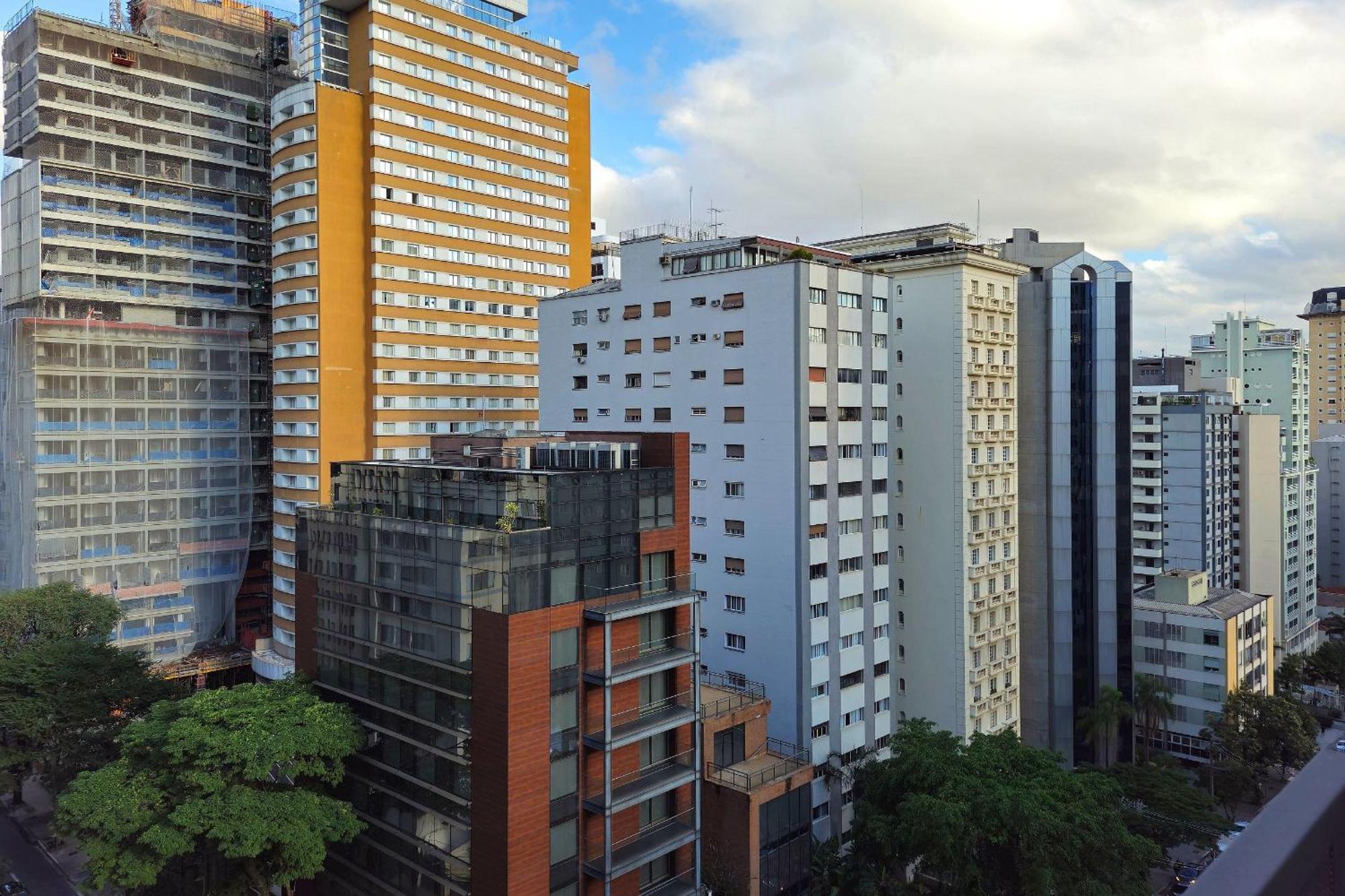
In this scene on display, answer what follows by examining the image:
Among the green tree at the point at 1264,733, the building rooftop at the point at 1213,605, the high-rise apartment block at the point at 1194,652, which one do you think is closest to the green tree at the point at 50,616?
the high-rise apartment block at the point at 1194,652

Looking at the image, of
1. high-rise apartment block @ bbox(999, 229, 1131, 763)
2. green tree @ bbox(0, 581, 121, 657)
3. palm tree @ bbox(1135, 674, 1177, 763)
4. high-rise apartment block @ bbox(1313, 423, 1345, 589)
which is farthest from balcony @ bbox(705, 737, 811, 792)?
high-rise apartment block @ bbox(1313, 423, 1345, 589)

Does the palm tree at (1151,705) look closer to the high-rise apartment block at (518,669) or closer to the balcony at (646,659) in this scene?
the high-rise apartment block at (518,669)

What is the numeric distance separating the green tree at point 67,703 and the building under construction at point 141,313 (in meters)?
17.3

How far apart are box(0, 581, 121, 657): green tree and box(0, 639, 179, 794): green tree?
3.68m

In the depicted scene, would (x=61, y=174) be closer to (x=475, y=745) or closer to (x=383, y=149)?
(x=383, y=149)

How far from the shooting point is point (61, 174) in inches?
2344

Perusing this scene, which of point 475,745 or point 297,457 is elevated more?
point 297,457

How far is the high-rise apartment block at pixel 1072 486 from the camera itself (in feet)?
183

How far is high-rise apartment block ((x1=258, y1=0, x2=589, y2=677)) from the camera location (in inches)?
2377

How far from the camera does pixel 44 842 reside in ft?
145

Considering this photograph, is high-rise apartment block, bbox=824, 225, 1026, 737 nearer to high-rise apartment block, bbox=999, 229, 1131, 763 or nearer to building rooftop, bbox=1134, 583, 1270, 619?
high-rise apartment block, bbox=999, 229, 1131, 763

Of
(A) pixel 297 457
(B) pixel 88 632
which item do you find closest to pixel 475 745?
(B) pixel 88 632

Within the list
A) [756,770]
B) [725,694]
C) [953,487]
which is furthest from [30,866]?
[953,487]

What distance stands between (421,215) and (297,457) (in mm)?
18805
